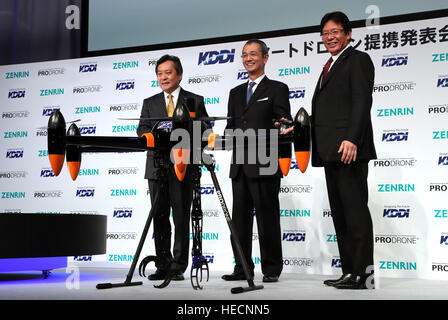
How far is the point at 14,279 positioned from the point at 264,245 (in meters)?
2.11

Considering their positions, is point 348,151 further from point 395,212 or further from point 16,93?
point 16,93

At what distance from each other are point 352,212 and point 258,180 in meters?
0.97

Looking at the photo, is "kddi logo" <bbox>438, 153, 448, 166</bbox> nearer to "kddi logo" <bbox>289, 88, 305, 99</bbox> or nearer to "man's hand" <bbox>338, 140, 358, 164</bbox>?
"kddi logo" <bbox>289, 88, 305, 99</bbox>

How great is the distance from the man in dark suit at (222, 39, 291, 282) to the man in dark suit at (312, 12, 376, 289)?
581 mm

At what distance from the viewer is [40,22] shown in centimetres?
780

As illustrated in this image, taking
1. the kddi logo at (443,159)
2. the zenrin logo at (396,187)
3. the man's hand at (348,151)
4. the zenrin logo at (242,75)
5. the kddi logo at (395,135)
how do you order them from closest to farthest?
1. the man's hand at (348,151)
2. the kddi logo at (443,159)
3. the zenrin logo at (396,187)
4. the kddi logo at (395,135)
5. the zenrin logo at (242,75)

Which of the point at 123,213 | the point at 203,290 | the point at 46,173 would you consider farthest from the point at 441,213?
the point at 46,173

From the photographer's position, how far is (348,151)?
12.3 ft

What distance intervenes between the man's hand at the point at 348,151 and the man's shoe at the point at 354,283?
80 cm

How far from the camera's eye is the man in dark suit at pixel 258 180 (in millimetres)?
4551

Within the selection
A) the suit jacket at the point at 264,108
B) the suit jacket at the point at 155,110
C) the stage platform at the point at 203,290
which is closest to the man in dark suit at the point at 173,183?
the suit jacket at the point at 155,110

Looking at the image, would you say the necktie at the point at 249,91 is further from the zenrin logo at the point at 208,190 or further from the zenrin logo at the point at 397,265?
the zenrin logo at the point at 397,265

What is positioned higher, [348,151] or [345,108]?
[345,108]

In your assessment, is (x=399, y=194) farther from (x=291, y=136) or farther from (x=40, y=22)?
(x=40, y=22)
